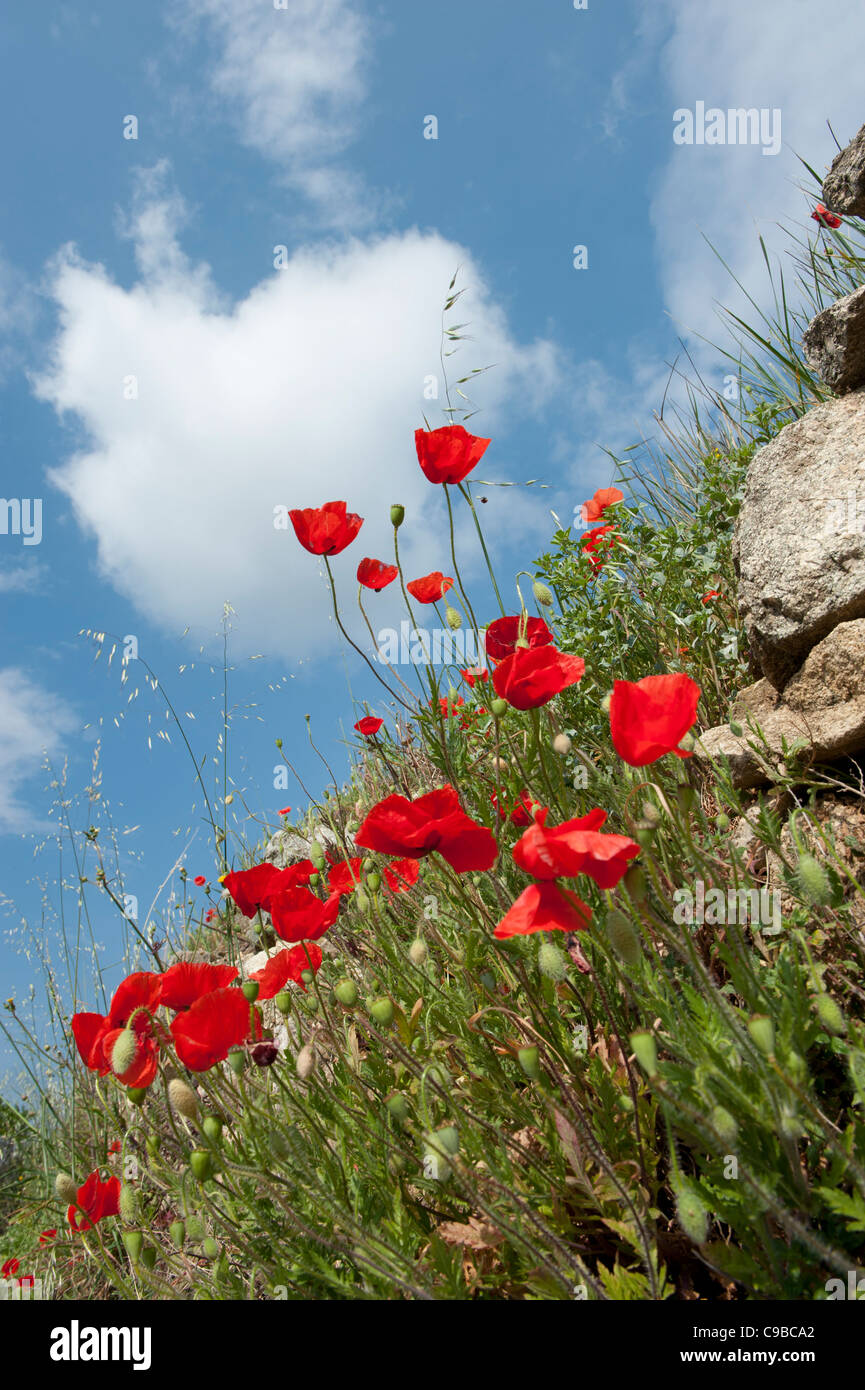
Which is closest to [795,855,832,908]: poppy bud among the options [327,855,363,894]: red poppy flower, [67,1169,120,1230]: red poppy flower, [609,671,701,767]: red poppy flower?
[609,671,701,767]: red poppy flower

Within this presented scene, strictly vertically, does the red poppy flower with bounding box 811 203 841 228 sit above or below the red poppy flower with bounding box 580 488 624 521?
above

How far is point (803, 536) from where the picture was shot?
2756 mm

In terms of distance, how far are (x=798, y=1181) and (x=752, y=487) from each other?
247cm

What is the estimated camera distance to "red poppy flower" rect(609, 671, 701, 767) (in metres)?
1.38

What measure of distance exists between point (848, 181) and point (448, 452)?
234 centimetres

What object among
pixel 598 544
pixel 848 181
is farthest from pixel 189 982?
pixel 848 181

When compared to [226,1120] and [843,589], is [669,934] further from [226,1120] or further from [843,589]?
[843,589]

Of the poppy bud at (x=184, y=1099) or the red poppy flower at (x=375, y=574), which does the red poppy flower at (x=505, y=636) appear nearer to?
the red poppy flower at (x=375, y=574)

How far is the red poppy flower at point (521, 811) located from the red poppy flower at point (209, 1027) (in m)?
0.82

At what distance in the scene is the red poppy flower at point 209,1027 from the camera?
5.52ft

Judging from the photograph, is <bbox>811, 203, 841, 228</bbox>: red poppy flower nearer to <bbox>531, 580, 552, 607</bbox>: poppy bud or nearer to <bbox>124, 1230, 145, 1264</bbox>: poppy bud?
<bbox>531, 580, 552, 607</bbox>: poppy bud

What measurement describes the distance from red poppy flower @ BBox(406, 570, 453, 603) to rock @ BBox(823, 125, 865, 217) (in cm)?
236

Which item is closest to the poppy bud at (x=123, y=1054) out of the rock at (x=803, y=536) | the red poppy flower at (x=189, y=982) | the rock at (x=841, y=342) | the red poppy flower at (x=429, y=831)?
A: the red poppy flower at (x=189, y=982)

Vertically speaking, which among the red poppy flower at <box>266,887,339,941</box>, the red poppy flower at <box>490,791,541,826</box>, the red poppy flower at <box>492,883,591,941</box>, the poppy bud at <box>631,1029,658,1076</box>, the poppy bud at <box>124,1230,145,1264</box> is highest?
the red poppy flower at <box>490,791,541,826</box>
